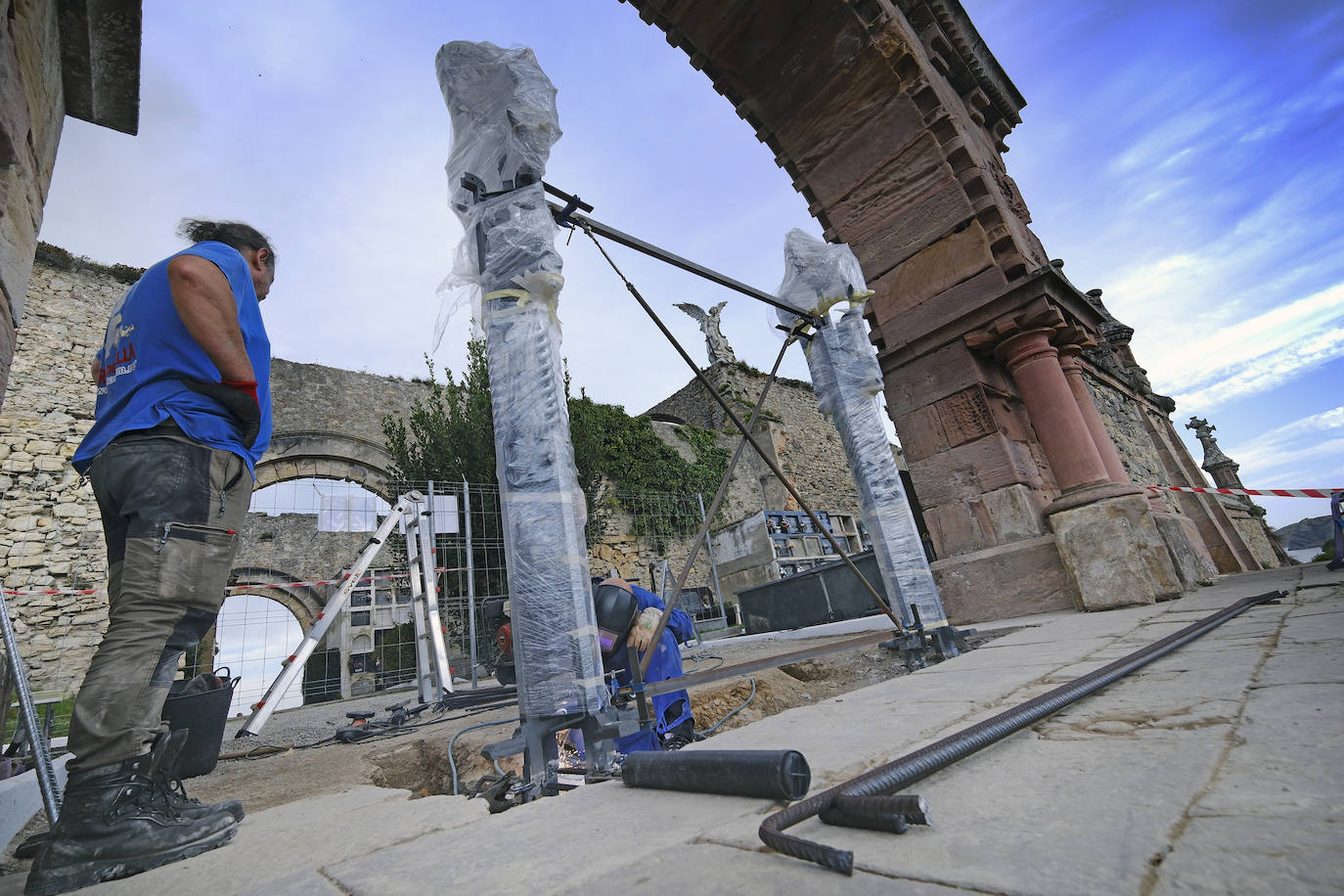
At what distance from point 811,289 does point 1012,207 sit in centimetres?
392

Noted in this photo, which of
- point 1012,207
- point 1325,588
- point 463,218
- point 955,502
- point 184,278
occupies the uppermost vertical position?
point 1012,207

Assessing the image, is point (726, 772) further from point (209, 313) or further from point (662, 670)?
point (662, 670)

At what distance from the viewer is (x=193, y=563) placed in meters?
1.57

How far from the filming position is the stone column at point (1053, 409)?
173 inches

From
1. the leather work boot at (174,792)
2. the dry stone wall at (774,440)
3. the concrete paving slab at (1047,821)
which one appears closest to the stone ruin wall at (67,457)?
the dry stone wall at (774,440)

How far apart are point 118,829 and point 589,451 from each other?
424 inches

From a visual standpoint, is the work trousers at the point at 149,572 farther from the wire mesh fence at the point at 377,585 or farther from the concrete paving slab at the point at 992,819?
the wire mesh fence at the point at 377,585

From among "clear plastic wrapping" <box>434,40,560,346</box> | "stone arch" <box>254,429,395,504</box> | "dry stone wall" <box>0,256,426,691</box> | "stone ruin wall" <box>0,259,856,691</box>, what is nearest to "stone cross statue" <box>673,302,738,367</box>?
"stone ruin wall" <box>0,259,856,691</box>

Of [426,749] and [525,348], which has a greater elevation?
[525,348]

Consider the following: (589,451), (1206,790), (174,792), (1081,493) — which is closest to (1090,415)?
(1081,493)

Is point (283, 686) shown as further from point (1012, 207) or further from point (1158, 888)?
point (1012, 207)

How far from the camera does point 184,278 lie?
5.74ft

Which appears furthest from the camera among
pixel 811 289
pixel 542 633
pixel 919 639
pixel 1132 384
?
pixel 1132 384

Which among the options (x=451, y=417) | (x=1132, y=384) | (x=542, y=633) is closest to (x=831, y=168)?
(x=542, y=633)
